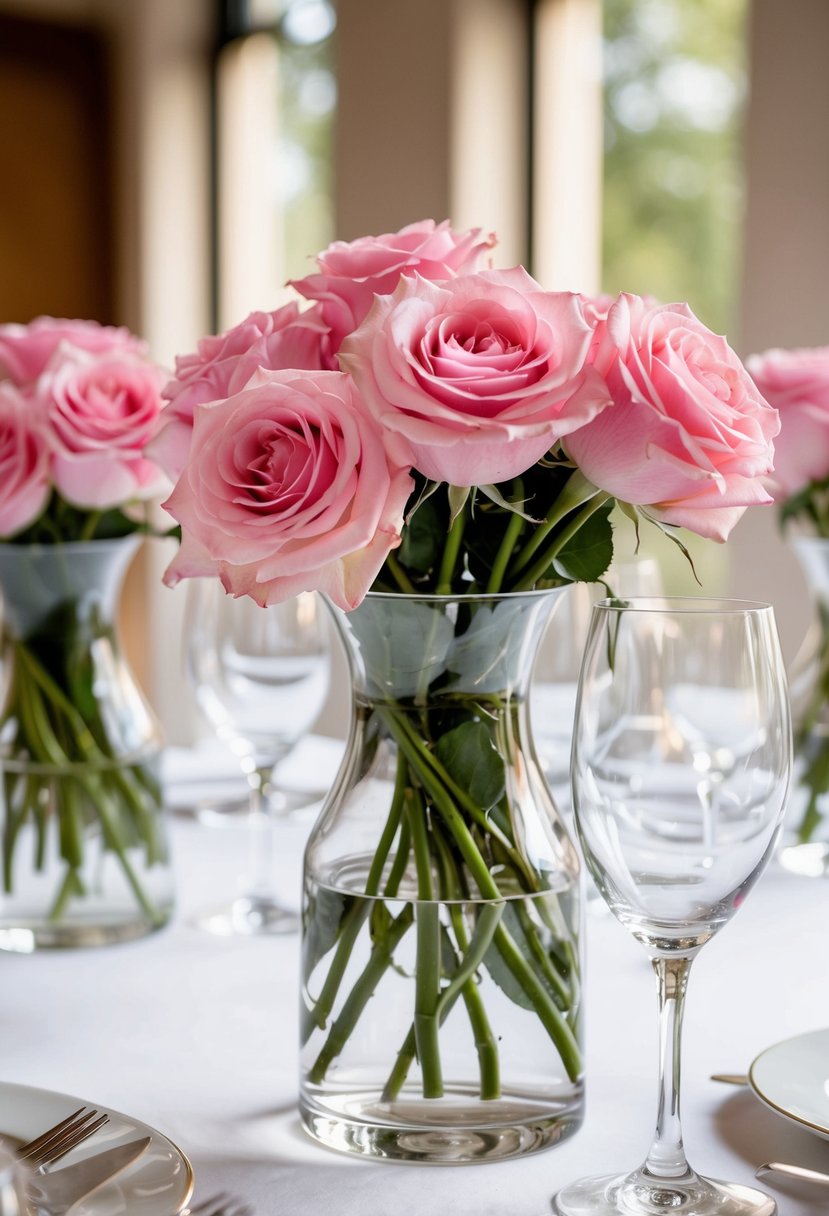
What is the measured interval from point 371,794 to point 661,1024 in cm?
16

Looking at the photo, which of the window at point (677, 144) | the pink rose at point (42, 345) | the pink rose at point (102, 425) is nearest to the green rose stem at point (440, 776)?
the pink rose at point (102, 425)

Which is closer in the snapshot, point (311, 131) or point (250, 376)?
point (250, 376)

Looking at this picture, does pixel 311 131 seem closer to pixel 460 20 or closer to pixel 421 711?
pixel 460 20

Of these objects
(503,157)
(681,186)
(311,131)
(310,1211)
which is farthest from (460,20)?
(310,1211)

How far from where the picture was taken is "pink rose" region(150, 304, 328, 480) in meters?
0.60

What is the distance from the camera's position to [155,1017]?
0.77 metres

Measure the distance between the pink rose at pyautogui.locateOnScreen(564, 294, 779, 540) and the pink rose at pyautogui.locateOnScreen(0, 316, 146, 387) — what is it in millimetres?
477

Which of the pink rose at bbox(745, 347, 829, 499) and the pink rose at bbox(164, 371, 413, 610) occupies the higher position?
the pink rose at bbox(745, 347, 829, 499)

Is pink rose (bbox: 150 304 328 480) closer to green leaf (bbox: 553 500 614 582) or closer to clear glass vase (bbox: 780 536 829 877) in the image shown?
green leaf (bbox: 553 500 614 582)

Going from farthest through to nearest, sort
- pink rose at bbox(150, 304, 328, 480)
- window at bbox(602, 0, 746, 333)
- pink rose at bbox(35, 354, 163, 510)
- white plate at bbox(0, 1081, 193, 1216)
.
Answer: window at bbox(602, 0, 746, 333) < pink rose at bbox(35, 354, 163, 510) < pink rose at bbox(150, 304, 328, 480) < white plate at bbox(0, 1081, 193, 1216)

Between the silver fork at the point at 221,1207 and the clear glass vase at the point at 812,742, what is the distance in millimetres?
597

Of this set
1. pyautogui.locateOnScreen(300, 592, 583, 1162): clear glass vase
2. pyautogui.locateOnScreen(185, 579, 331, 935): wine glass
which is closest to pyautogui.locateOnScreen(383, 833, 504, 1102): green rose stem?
pyautogui.locateOnScreen(300, 592, 583, 1162): clear glass vase

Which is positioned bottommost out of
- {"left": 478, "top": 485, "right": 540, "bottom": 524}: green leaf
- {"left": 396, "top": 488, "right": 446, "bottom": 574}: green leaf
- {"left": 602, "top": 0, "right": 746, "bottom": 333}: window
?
{"left": 396, "top": 488, "right": 446, "bottom": 574}: green leaf

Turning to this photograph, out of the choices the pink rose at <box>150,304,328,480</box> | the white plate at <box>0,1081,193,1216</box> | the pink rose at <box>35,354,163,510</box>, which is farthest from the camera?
the pink rose at <box>35,354,163,510</box>
